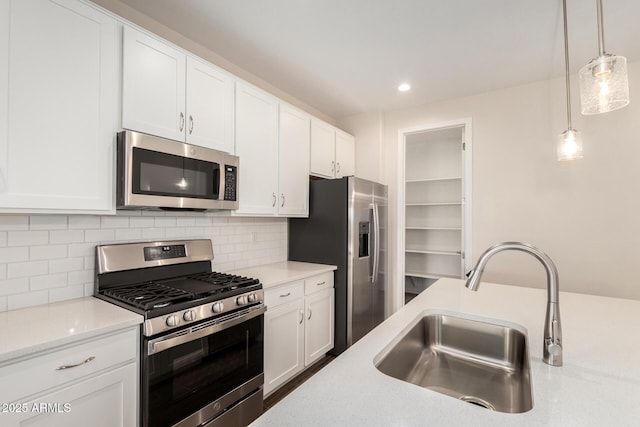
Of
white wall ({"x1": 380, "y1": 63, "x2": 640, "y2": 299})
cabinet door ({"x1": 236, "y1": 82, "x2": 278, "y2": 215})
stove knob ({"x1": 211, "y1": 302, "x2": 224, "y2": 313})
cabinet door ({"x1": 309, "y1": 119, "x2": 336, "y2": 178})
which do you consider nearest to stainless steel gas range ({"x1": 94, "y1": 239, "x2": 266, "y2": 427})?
stove knob ({"x1": 211, "y1": 302, "x2": 224, "y2": 313})

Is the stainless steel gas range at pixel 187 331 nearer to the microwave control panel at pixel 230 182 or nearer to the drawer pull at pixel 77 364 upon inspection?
the drawer pull at pixel 77 364

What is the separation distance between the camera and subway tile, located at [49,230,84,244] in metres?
1.55

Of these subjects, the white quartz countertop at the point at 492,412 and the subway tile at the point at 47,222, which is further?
the subway tile at the point at 47,222

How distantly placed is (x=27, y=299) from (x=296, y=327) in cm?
162

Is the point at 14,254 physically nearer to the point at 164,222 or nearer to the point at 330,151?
the point at 164,222

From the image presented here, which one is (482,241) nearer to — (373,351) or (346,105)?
(346,105)

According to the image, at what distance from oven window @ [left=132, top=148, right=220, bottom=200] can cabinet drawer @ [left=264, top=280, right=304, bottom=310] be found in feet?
2.54

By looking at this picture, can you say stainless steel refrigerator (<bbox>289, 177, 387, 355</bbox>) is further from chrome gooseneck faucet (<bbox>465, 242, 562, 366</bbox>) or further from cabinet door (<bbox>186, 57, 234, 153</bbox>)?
chrome gooseneck faucet (<bbox>465, 242, 562, 366</bbox>)

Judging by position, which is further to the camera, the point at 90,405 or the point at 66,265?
the point at 66,265

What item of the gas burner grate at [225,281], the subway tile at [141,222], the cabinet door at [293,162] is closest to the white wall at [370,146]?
the cabinet door at [293,162]

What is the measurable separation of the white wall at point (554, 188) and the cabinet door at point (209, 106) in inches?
92.9

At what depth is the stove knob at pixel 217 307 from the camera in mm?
1617

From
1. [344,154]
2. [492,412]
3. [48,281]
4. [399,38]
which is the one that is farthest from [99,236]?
[344,154]

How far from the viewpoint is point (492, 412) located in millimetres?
713
